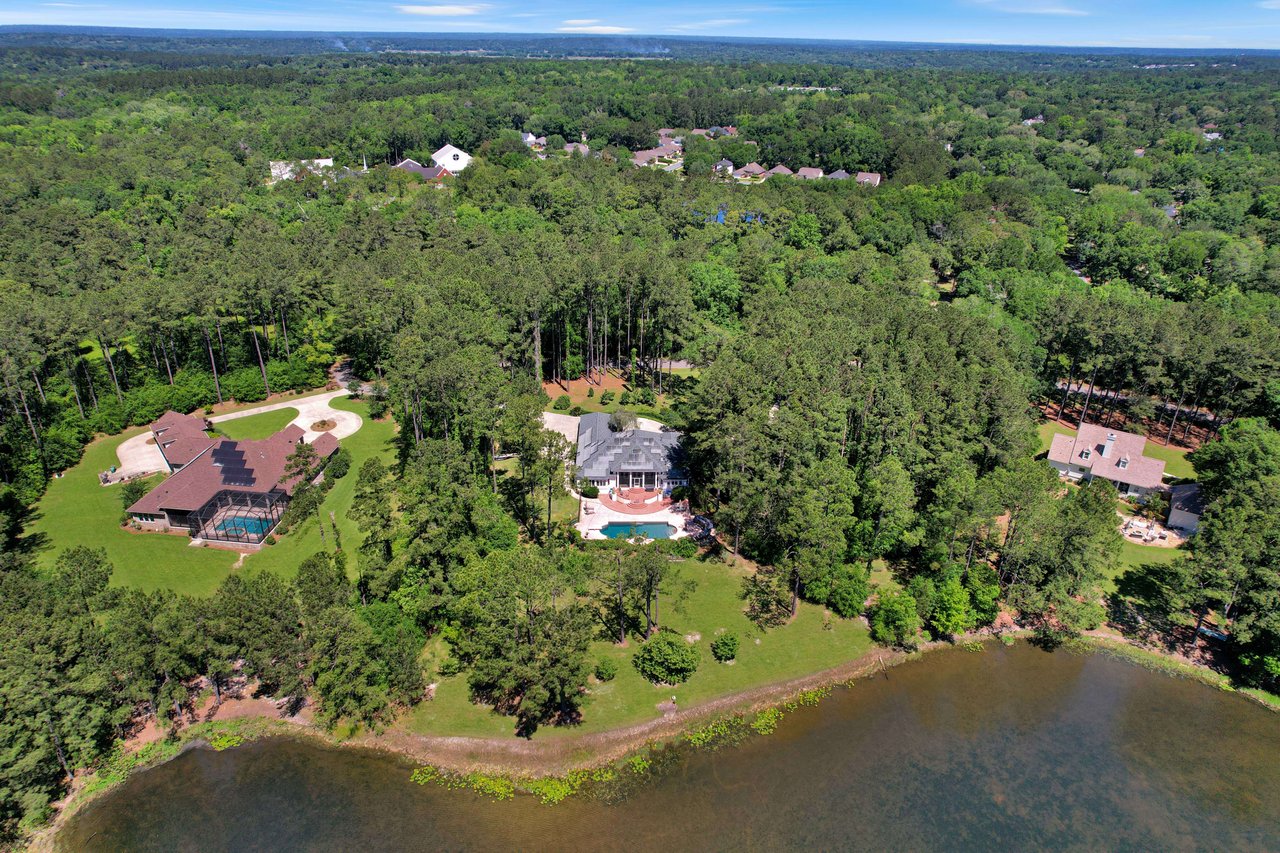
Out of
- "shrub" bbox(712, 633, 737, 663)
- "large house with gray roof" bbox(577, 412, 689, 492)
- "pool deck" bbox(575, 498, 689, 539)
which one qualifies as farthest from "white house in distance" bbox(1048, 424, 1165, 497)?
"shrub" bbox(712, 633, 737, 663)

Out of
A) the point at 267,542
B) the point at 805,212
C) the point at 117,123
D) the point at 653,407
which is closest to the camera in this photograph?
the point at 267,542

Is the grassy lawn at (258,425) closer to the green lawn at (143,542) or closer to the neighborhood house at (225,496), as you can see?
the neighborhood house at (225,496)

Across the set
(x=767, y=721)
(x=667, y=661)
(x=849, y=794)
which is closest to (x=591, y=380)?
(x=667, y=661)

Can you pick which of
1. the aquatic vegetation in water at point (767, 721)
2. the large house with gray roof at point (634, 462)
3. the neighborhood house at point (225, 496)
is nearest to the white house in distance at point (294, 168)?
the neighborhood house at point (225, 496)

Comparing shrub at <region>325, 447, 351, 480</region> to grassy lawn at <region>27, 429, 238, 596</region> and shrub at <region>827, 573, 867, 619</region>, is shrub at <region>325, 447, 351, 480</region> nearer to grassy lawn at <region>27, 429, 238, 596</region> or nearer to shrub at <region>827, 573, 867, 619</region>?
grassy lawn at <region>27, 429, 238, 596</region>

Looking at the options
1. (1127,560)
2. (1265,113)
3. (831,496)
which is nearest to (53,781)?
(831,496)

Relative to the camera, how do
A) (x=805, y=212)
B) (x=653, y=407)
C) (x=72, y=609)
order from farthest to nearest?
(x=805, y=212) < (x=653, y=407) < (x=72, y=609)

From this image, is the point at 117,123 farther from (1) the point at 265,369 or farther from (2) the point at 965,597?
(2) the point at 965,597

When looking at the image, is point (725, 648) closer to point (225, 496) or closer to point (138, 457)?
point (225, 496)
